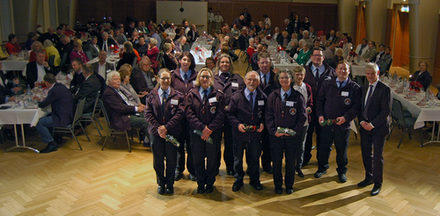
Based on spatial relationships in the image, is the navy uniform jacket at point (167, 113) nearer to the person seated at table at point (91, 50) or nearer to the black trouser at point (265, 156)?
the black trouser at point (265, 156)

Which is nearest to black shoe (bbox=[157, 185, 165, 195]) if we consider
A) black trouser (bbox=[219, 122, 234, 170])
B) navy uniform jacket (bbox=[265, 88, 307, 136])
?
black trouser (bbox=[219, 122, 234, 170])

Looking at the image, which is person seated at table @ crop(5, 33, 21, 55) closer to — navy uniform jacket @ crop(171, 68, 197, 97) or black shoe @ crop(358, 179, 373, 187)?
navy uniform jacket @ crop(171, 68, 197, 97)

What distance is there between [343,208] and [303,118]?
123 centimetres

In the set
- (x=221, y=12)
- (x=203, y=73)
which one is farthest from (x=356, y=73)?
(x=221, y=12)

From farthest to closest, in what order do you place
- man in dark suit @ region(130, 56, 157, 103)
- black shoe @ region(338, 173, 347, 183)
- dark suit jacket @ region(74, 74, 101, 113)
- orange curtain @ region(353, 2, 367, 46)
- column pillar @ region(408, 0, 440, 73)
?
orange curtain @ region(353, 2, 367, 46), column pillar @ region(408, 0, 440, 73), man in dark suit @ region(130, 56, 157, 103), dark suit jacket @ region(74, 74, 101, 113), black shoe @ region(338, 173, 347, 183)

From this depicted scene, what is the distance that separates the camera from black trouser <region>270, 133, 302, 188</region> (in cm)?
551

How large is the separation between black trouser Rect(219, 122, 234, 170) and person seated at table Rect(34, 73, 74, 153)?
280 cm

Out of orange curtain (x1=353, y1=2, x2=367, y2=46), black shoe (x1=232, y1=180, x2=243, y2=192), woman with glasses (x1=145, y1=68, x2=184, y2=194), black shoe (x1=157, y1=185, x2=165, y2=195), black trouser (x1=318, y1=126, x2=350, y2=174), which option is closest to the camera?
woman with glasses (x1=145, y1=68, x2=184, y2=194)

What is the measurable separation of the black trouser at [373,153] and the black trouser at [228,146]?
1.78 m

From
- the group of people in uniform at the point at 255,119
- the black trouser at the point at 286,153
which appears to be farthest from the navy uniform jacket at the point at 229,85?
the black trouser at the point at 286,153

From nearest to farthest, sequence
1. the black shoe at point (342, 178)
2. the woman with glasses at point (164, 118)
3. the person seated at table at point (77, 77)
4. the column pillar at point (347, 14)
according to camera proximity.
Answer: the woman with glasses at point (164, 118) < the black shoe at point (342, 178) < the person seated at table at point (77, 77) < the column pillar at point (347, 14)

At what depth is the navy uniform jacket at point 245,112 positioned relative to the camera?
215 inches

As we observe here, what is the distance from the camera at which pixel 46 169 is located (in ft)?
21.5

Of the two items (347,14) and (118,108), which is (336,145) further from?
(347,14)
